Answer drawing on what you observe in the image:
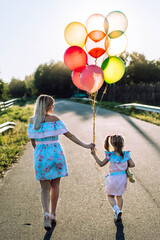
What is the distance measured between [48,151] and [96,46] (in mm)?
1880

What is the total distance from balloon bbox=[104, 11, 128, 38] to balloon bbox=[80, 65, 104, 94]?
25.6 inches

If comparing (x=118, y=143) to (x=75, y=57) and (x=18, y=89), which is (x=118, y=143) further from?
(x=18, y=89)

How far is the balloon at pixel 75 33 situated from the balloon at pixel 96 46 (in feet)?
0.33

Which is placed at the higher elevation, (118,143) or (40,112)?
(40,112)

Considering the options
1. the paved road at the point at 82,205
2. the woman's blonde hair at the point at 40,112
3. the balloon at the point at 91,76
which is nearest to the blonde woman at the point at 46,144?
the woman's blonde hair at the point at 40,112

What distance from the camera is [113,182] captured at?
2914 mm

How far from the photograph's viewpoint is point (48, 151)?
2.76 metres

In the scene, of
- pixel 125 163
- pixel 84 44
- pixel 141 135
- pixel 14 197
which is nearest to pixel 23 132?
pixel 141 135

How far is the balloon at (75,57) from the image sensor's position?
332 cm

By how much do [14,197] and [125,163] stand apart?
78.3 inches

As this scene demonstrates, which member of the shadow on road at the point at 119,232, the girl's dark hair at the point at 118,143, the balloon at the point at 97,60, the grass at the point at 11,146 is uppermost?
the balloon at the point at 97,60

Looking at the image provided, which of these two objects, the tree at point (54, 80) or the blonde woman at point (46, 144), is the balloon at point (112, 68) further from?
the tree at point (54, 80)

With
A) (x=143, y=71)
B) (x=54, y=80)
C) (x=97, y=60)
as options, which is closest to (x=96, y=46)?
(x=97, y=60)

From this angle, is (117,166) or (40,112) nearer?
(40,112)
